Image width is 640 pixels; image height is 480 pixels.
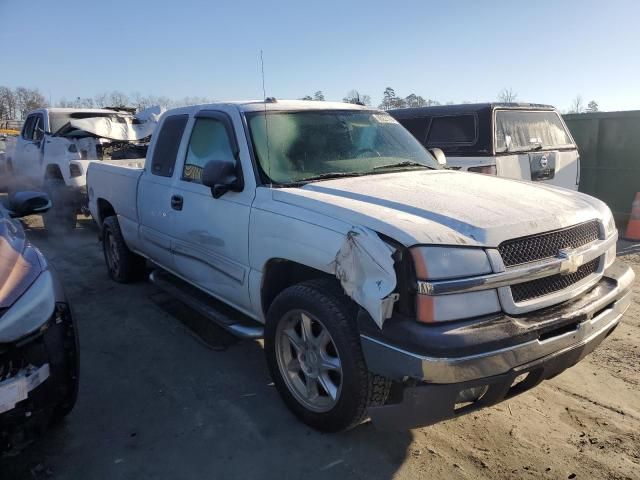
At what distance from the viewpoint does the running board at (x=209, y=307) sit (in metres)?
3.63

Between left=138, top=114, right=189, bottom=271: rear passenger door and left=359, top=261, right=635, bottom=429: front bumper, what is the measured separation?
2.65 m

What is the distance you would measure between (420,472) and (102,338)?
3086 mm

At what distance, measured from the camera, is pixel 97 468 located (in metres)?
2.89

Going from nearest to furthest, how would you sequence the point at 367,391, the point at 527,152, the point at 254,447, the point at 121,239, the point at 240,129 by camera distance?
1. the point at 367,391
2. the point at 254,447
3. the point at 240,129
4. the point at 121,239
5. the point at 527,152

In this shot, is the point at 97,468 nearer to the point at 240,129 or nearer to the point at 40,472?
the point at 40,472

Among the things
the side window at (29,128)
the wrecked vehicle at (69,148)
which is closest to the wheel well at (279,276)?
the wrecked vehicle at (69,148)

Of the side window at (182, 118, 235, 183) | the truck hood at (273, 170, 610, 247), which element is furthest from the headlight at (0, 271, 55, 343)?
the side window at (182, 118, 235, 183)

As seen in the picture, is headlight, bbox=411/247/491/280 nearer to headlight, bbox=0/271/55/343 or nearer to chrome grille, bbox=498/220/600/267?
chrome grille, bbox=498/220/600/267

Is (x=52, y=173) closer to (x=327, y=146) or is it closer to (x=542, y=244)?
(x=327, y=146)

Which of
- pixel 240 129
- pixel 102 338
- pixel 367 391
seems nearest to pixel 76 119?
pixel 102 338

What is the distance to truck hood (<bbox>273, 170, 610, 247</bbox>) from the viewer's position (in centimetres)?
260

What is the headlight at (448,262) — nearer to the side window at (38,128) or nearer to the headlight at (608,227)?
the headlight at (608,227)

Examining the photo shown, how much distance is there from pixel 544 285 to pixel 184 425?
7.46ft

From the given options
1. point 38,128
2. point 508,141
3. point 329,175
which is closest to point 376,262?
point 329,175
